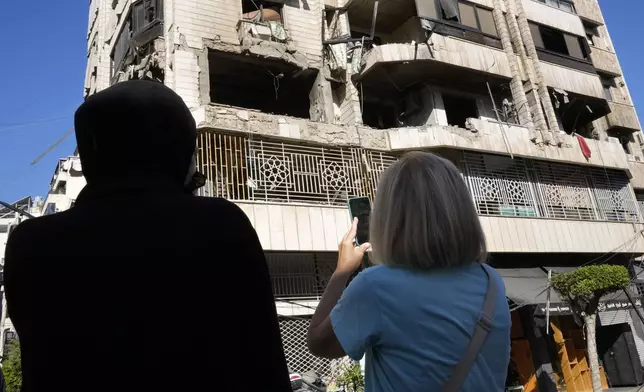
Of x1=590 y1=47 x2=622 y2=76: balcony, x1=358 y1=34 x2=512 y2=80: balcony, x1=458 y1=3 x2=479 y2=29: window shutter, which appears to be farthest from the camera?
x1=590 y1=47 x2=622 y2=76: balcony

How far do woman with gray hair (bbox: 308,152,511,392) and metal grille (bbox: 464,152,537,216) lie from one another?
37.4 ft

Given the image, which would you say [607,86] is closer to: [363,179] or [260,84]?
[363,179]

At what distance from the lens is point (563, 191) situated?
1459 centimetres

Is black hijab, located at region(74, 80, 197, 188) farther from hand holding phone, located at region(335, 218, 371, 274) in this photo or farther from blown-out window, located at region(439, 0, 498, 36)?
blown-out window, located at region(439, 0, 498, 36)

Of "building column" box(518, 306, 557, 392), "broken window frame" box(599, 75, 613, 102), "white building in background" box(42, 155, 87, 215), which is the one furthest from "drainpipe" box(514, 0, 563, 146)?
"white building in background" box(42, 155, 87, 215)

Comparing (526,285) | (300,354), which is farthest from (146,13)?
(526,285)

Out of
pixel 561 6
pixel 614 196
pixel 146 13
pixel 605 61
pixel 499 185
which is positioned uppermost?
pixel 561 6

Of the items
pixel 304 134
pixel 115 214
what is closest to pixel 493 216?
pixel 304 134

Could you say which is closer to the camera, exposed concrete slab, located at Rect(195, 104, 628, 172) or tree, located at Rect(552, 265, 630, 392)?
tree, located at Rect(552, 265, 630, 392)

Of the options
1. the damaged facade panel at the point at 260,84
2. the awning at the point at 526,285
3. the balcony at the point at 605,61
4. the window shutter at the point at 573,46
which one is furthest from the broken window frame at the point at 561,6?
the awning at the point at 526,285

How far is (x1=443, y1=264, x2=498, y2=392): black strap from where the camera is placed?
1442mm

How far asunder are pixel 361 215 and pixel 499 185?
37.6 feet

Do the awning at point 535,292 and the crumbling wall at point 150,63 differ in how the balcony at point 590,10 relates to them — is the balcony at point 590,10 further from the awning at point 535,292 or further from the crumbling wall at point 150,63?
the crumbling wall at point 150,63

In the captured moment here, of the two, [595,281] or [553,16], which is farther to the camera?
[553,16]
